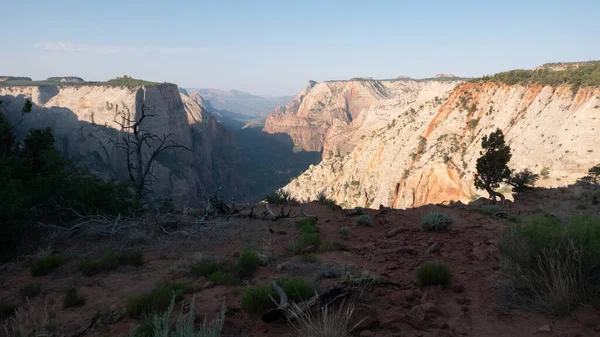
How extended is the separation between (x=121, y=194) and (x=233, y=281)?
8.98m

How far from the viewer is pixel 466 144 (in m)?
32.6

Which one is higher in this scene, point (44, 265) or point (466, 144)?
point (466, 144)

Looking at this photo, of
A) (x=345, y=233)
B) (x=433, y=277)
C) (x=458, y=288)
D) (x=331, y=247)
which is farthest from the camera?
(x=345, y=233)

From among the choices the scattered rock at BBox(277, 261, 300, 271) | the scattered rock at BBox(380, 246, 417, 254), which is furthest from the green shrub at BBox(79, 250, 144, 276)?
the scattered rock at BBox(380, 246, 417, 254)

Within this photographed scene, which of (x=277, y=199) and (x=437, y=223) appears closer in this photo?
(x=437, y=223)

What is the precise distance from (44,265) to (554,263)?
858 cm

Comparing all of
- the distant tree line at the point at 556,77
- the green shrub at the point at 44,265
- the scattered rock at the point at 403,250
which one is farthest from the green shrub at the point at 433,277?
→ the distant tree line at the point at 556,77

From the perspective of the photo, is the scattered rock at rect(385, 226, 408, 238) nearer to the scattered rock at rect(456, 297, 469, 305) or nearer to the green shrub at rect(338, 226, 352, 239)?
the green shrub at rect(338, 226, 352, 239)

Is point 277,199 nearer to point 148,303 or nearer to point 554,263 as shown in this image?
point 148,303

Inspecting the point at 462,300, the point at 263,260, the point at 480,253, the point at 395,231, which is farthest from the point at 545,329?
the point at 395,231

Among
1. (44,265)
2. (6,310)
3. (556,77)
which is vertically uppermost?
(556,77)

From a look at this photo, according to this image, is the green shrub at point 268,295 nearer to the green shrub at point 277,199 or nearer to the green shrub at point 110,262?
the green shrub at point 110,262

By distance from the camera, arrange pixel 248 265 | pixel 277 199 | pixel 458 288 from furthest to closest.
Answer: pixel 277 199 → pixel 248 265 → pixel 458 288

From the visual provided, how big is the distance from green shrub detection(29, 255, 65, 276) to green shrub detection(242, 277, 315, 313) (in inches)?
193
